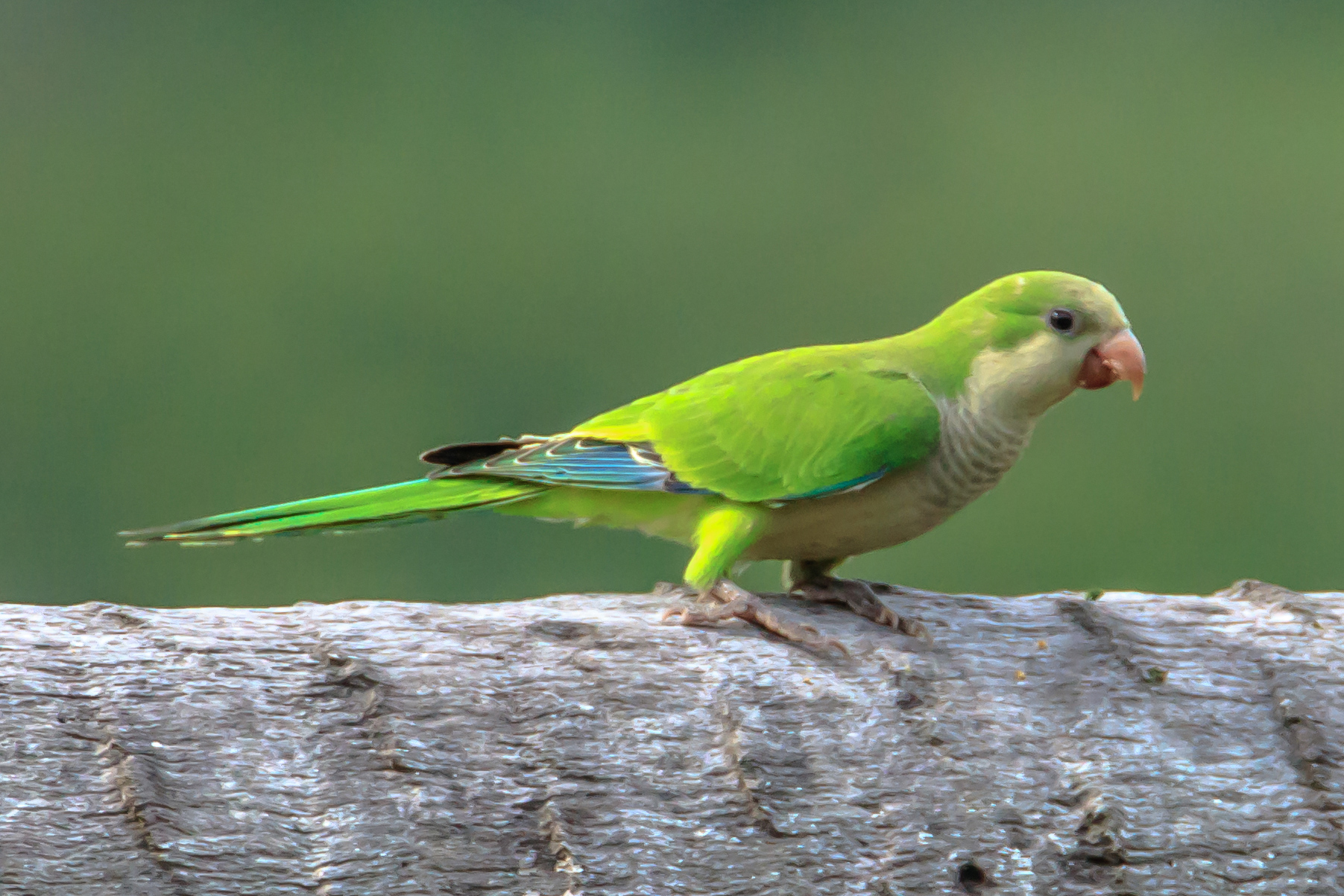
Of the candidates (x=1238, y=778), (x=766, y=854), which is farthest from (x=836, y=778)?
(x=1238, y=778)

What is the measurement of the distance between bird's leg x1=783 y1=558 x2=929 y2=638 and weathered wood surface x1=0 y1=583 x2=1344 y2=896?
0.42 ft

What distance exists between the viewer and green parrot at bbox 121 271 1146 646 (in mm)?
2482

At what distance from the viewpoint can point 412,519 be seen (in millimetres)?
2504

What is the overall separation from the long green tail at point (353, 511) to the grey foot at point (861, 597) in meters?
0.55

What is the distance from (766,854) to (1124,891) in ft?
1.59

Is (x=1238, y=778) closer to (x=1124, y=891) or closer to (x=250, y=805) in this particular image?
(x=1124, y=891)

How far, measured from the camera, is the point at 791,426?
100 inches

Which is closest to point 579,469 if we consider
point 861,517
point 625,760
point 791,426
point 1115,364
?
point 791,426

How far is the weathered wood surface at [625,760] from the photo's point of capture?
1.65 m

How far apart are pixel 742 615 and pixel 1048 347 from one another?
0.83 m

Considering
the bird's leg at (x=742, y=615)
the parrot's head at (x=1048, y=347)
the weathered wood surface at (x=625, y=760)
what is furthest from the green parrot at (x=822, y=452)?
the weathered wood surface at (x=625, y=760)

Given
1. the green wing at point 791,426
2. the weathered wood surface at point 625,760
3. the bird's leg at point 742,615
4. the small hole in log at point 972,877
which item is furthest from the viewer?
the green wing at point 791,426

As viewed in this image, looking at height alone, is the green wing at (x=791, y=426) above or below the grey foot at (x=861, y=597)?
above

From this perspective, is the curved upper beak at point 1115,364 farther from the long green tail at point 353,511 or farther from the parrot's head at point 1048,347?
the long green tail at point 353,511
